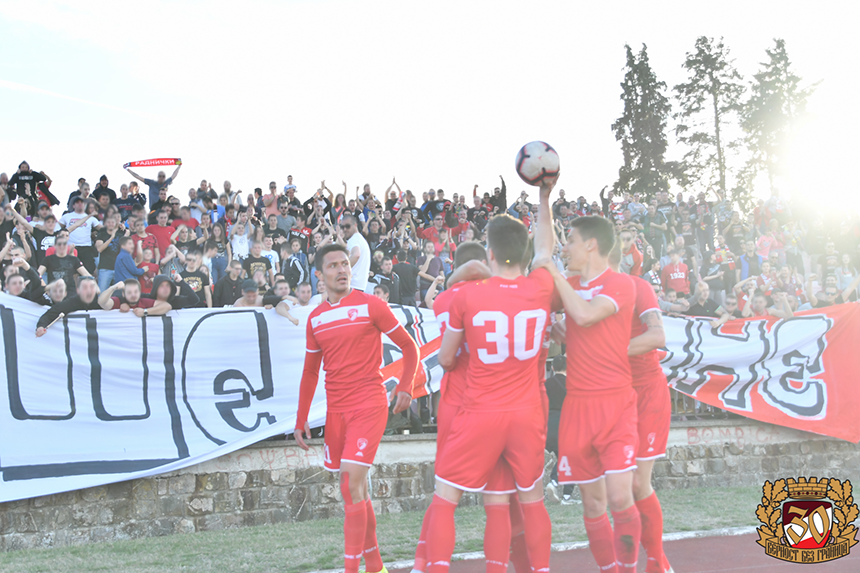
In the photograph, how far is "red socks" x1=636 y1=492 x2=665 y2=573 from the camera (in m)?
4.59

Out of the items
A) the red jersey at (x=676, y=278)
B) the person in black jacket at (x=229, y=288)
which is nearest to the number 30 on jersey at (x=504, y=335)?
the person in black jacket at (x=229, y=288)

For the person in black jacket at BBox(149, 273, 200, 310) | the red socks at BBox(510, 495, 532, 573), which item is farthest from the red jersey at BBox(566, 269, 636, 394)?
the person in black jacket at BBox(149, 273, 200, 310)

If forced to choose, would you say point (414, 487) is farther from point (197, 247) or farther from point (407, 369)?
point (197, 247)

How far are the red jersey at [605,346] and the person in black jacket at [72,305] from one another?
20.3 ft

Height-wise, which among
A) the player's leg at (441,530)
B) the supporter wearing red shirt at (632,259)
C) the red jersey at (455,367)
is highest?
the supporter wearing red shirt at (632,259)

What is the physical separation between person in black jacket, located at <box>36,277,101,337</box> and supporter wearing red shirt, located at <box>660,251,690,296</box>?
34.9 feet

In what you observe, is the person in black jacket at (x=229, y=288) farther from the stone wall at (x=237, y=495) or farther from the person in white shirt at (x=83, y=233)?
the stone wall at (x=237, y=495)

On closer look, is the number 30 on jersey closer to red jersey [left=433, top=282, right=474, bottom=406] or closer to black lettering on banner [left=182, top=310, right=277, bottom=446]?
red jersey [left=433, top=282, right=474, bottom=406]

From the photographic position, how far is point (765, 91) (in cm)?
4053

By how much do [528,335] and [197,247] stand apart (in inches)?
349

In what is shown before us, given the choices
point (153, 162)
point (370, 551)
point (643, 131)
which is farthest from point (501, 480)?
point (643, 131)

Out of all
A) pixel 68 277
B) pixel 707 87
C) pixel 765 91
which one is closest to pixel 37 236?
pixel 68 277

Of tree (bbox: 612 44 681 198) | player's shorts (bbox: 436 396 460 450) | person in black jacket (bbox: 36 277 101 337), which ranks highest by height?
tree (bbox: 612 44 681 198)

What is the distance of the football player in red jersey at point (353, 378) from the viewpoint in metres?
4.92
